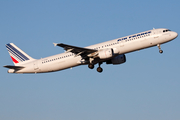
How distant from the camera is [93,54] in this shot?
176 ft

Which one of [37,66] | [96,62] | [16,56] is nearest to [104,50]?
[96,62]

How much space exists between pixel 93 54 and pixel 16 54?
16.3 metres

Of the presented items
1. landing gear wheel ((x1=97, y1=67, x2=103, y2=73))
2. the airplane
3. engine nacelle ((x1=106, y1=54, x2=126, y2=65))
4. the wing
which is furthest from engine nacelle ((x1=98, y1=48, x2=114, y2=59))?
engine nacelle ((x1=106, y1=54, x2=126, y2=65))

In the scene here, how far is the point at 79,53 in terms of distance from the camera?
53.4 m

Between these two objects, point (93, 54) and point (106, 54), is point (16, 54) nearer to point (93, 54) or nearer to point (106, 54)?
point (93, 54)

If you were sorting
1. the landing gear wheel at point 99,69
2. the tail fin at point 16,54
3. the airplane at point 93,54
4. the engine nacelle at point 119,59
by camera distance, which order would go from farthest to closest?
the tail fin at point 16,54 < the landing gear wheel at point 99,69 < the engine nacelle at point 119,59 < the airplane at point 93,54

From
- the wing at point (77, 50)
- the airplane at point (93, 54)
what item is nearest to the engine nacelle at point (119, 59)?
the airplane at point (93, 54)

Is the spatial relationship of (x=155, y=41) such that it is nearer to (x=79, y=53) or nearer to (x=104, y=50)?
(x=104, y=50)

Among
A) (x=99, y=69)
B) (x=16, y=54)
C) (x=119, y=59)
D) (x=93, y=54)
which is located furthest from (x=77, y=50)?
(x=16, y=54)

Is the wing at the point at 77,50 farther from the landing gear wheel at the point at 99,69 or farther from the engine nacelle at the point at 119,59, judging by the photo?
the engine nacelle at the point at 119,59

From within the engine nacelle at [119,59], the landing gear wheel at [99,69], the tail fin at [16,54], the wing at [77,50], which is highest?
the tail fin at [16,54]

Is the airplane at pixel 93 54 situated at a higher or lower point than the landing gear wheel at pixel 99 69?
higher

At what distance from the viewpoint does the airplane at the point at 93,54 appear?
170 ft

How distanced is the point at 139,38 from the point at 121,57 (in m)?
6.85
